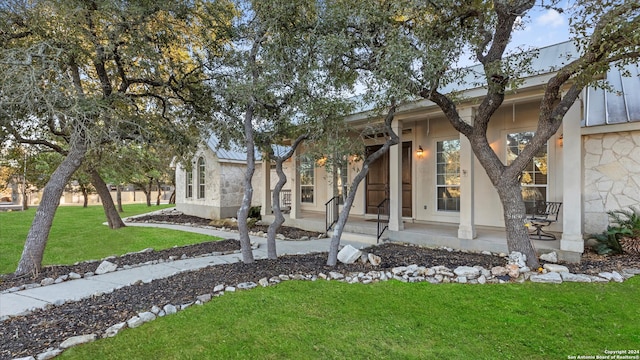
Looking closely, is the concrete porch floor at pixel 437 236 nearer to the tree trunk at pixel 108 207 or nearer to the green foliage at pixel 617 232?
the green foliage at pixel 617 232

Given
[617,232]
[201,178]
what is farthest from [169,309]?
[201,178]

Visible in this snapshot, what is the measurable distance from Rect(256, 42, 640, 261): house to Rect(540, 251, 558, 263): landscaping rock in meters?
0.17

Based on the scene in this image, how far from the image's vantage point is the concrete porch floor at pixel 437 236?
233 inches

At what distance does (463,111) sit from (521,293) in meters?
3.82

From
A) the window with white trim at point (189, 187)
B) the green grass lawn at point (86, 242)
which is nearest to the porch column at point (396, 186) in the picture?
the green grass lawn at point (86, 242)

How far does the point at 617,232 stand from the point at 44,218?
980 centimetres

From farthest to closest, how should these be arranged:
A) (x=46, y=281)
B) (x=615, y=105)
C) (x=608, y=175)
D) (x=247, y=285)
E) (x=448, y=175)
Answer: (x=448, y=175)
(x=615, y=105)
(x=608, y=175)
(x=46, y=281)
(x=247, y=285)

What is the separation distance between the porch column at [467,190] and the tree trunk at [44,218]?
23.6ft

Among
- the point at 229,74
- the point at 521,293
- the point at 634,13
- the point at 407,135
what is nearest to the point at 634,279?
the point at 521,293

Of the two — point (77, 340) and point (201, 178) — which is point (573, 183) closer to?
point (77, 340)

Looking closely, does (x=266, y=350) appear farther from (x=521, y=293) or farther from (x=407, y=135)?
(x=407, y=135)

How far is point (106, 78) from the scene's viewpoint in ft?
20.2

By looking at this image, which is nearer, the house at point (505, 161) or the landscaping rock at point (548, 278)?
the landscaping rock at point (548, 278)

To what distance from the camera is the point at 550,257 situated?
547 cm
